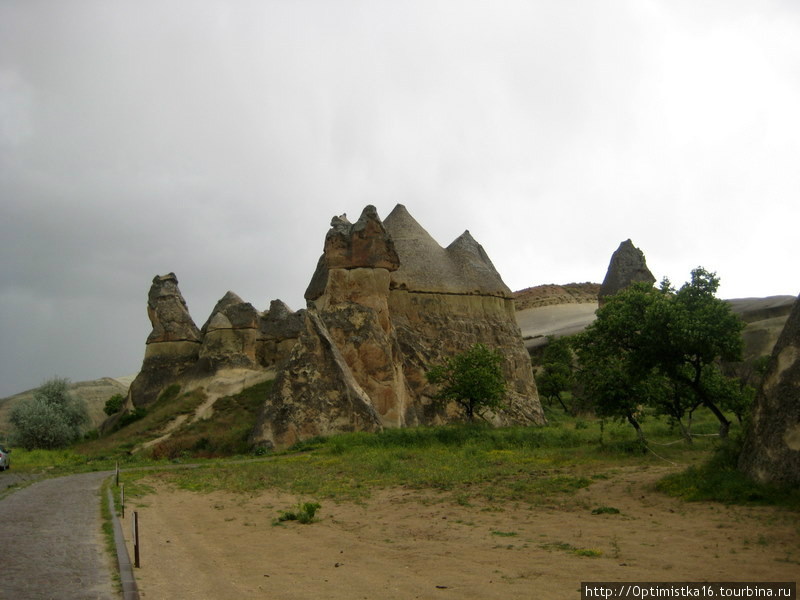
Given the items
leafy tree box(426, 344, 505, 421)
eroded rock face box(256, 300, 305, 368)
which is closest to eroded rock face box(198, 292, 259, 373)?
eroded rock face box(256, 300, 305, 368)

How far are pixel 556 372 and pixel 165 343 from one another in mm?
23616

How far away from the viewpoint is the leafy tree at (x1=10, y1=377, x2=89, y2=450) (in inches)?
1436

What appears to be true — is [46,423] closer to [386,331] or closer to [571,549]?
[386,331]

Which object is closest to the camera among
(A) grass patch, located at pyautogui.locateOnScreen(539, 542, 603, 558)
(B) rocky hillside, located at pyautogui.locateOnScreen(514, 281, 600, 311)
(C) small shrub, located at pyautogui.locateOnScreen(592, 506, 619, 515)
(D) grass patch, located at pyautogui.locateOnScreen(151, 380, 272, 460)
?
(A) grass patch, located at pyautogui.locateOnScreen(539, 542, 603, 558)

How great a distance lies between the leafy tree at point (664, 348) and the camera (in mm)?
17172

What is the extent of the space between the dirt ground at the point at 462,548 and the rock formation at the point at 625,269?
32179 mm

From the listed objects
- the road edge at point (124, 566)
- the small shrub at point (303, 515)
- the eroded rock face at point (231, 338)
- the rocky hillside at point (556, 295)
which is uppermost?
the rocky hillside at point (556, 295)

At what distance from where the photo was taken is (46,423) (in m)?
36.5

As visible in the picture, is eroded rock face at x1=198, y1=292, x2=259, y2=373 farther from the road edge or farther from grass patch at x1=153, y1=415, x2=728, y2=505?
the road edge

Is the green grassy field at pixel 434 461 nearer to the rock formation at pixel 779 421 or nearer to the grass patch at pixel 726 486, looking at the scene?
the grass patch at pixel 726 486

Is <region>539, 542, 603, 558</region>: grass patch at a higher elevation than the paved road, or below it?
below

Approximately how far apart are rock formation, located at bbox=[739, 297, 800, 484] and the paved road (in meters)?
9.14

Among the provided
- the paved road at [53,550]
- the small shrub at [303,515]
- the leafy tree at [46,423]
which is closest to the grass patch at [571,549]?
the small shrub at [303,515]

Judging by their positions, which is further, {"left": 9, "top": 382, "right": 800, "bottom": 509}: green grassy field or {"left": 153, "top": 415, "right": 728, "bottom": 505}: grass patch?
{"left": 153, "top": 415, "right": 728, "bottom": 505}: grass patch
